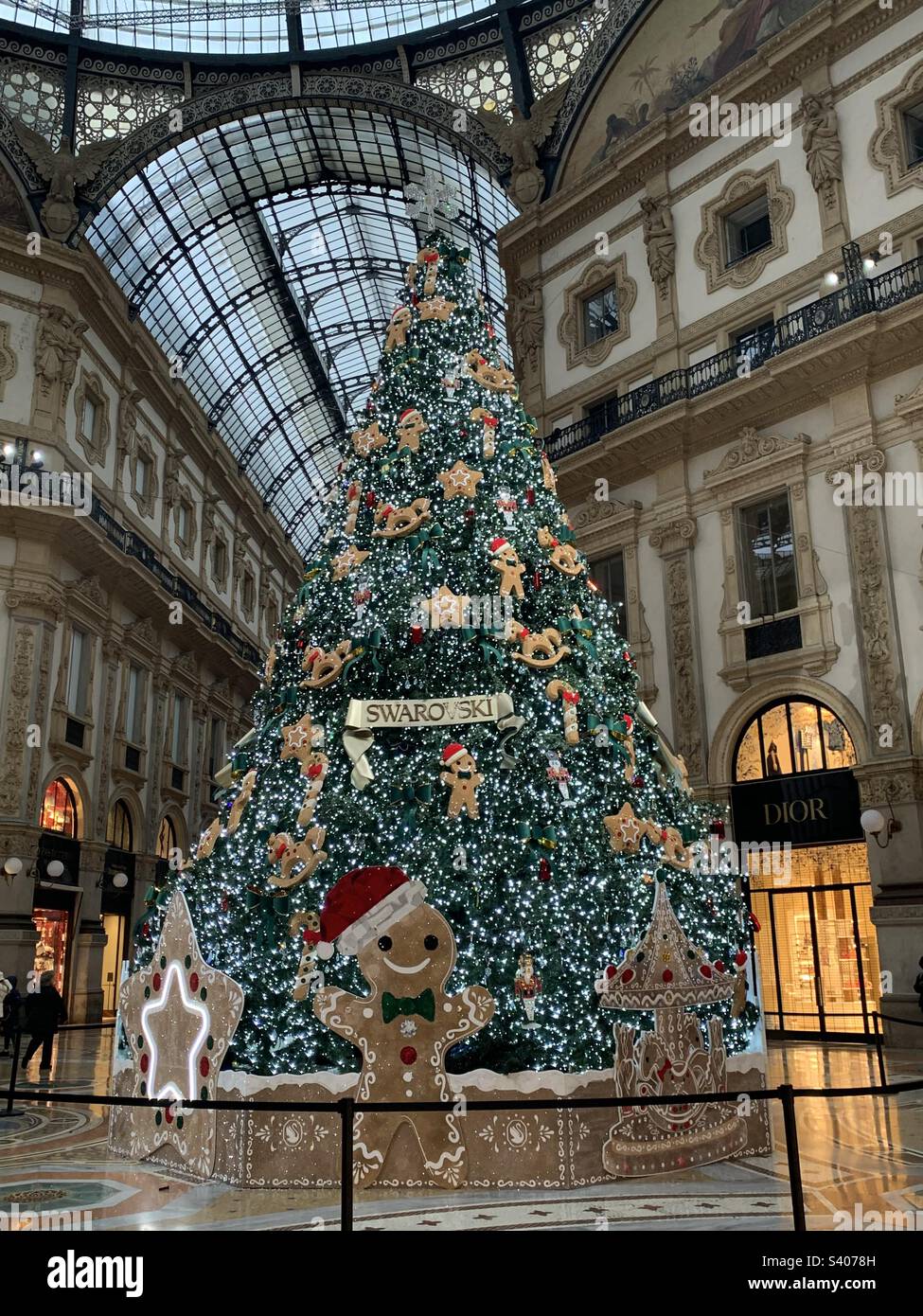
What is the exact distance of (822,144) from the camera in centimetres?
1717

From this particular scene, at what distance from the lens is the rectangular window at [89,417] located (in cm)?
2423

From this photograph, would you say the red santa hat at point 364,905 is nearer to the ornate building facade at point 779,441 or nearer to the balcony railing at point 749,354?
the ornate building facade at point 779,441

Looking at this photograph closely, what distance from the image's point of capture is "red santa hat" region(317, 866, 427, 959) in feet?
20.8

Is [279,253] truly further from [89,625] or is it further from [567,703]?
[567,703]

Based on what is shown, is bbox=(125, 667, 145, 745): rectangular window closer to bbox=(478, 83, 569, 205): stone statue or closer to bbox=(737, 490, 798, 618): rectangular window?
bbox=(478, 83, 569, 205): stone statue

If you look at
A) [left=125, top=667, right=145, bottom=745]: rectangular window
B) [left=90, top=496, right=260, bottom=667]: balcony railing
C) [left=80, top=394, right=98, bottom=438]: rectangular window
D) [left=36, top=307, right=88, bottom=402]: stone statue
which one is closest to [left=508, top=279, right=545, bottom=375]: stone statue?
[left=36, top=307, right=88, bottom=402]: stone statue

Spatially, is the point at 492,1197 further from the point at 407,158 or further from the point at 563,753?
the point at 407,158

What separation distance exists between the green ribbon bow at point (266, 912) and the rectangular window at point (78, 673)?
17.0 meters

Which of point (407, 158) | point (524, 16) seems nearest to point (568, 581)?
point (524, 16)

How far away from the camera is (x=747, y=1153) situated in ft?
21.5

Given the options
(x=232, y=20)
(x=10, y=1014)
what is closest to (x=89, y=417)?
(x=232, y=20)

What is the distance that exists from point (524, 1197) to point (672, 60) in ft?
69.7

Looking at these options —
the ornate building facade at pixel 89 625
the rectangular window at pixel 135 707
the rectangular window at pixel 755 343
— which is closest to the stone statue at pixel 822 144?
the rectangular window at pixel 755 343

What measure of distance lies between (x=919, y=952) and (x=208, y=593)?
2476cm
